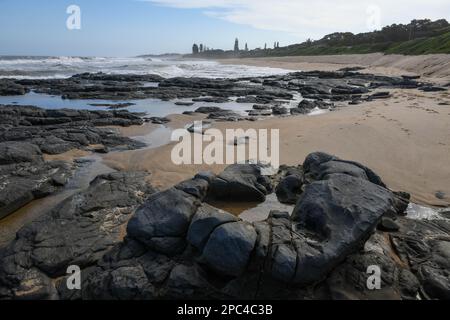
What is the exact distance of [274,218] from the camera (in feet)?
14.5

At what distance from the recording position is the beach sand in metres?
6.88

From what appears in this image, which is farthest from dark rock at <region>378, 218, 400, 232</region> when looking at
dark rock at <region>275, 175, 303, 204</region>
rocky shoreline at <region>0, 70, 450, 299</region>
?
dark rock at <region>275, 175, 303, 204</region>

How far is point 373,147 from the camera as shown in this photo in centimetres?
866

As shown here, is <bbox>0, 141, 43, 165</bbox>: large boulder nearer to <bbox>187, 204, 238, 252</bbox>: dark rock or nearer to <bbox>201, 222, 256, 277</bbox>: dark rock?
<bbox>187, 204, 238, 252</bbox>: dark rock

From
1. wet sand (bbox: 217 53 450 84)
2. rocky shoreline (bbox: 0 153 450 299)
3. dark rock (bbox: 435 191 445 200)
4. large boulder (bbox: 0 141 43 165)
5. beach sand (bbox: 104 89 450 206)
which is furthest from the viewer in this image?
wet sand (bbox: 217 53 450 84)

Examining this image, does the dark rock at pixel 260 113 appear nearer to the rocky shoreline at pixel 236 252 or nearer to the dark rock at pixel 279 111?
the dark rock at pixel 279 111

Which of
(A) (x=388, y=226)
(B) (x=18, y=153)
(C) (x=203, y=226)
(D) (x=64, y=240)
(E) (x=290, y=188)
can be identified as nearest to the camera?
(C) (x=203, y=226)

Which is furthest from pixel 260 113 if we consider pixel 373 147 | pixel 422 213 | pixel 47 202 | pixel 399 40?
pixel 399 40

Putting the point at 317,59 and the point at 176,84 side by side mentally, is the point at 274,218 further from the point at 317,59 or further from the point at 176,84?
the point at 317,59

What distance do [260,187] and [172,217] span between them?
82.6 inches

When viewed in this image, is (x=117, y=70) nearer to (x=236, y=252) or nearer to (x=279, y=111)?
(x=279, y=111)

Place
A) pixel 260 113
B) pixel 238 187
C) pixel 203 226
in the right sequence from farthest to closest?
pixel 260 113
pixel 238 187
pixel 203 226

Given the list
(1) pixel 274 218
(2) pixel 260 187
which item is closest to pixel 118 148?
(2) pixel 260 187
